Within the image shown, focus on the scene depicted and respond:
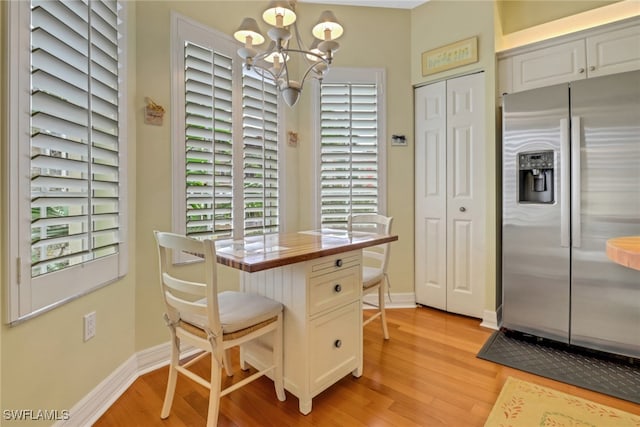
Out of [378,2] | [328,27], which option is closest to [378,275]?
[328,27]

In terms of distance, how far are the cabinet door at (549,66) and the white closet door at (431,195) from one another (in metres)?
0.61

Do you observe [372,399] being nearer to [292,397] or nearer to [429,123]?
[292,397]

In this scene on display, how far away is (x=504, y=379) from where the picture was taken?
1917 millimetres

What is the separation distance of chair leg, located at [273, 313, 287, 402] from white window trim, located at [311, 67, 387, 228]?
1.51 m

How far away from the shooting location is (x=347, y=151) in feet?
10.1

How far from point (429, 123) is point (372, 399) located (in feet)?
8.04

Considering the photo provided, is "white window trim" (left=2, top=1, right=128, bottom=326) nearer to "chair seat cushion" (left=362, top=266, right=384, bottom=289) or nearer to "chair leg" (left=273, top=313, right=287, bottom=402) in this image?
"chair leg" (left=273, top=313, right=287, bottom=402)

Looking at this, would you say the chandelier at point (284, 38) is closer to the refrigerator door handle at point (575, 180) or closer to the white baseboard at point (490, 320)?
the refrigerator door handle at point (575, 180)

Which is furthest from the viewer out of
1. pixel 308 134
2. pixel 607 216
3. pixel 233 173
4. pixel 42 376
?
pixel 308 134

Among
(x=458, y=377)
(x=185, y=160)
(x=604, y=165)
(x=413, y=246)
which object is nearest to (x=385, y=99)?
(x=413, y=246)

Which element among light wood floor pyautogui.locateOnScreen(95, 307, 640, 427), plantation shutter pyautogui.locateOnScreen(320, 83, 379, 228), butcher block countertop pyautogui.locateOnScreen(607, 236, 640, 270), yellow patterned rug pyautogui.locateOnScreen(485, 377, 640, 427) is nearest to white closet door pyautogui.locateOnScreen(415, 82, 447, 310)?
plantation shutter pyautogui.locateOnScreen(320, 83, 379, 228)

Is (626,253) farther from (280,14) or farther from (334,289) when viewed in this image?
(280,14)

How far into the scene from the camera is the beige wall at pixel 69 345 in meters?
1.20

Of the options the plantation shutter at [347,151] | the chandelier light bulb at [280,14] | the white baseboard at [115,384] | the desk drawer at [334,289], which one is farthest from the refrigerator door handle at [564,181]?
the white baseboard at [115,384]
